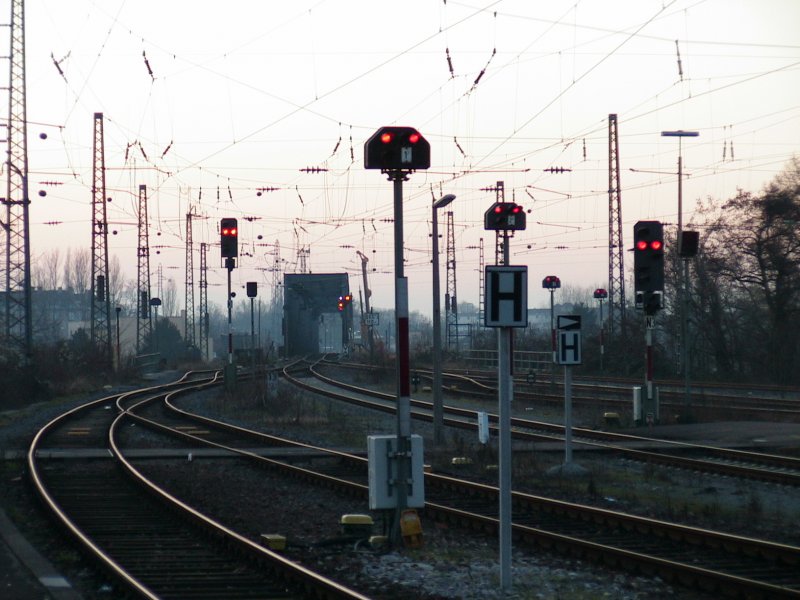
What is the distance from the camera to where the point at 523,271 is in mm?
9531

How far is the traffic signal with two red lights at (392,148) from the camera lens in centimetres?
1140

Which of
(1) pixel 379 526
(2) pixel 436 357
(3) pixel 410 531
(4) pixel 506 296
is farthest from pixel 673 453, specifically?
(4) pixel 506 296

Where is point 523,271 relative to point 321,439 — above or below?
above

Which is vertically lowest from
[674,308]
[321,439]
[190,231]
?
[321,439]

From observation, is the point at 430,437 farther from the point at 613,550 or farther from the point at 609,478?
the point at 613,550

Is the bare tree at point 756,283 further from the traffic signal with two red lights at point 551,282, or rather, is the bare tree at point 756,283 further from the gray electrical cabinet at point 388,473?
the gray electrical cabinet at point 388,473

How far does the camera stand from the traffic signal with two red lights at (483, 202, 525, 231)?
57.5 ft

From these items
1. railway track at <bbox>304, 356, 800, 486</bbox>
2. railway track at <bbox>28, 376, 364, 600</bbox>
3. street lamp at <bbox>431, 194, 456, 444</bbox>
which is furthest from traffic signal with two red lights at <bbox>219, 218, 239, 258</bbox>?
railway track at <bbox>28, 376, 364, 600</bbox>

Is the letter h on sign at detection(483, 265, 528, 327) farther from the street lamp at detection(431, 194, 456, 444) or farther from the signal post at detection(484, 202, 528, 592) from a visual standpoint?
the street lamp at detection(431, 194, 456, 444)

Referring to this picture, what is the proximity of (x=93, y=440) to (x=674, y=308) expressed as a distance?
3188cm

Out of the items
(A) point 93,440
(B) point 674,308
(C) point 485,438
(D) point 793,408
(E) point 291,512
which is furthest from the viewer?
(B) point 674,308

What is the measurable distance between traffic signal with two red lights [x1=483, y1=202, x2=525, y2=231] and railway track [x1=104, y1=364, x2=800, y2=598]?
441 cm

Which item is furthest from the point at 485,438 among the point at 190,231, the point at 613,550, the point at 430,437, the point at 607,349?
the point at 190,231

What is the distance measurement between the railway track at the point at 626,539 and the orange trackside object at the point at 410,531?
1.37m
